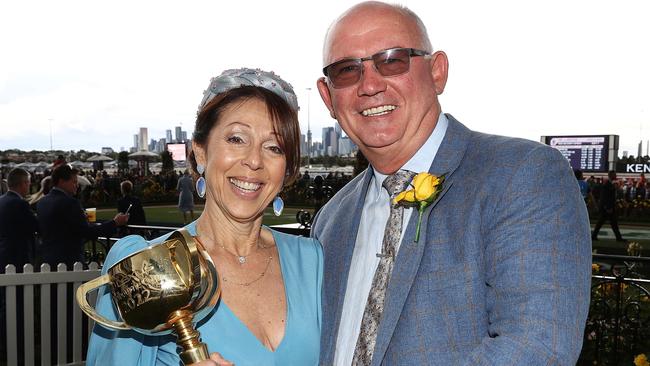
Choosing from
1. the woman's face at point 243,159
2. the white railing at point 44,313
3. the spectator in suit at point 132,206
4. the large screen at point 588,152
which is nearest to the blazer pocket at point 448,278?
the woman's face at point 243,159

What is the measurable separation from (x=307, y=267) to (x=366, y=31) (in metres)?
0.98

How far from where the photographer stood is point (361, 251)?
2148 mm

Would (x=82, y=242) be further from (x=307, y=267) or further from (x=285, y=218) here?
(x=285, y=218)

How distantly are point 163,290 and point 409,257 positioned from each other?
757mm

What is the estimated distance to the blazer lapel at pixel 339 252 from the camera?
212 cm

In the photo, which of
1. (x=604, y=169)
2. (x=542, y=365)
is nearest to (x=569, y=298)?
(x=542, y=365)

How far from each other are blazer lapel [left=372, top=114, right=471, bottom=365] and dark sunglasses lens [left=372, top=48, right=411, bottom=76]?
0.34 m

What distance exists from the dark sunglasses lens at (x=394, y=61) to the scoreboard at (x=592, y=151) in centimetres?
3112

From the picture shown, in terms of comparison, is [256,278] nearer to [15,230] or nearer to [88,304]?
[88,304]

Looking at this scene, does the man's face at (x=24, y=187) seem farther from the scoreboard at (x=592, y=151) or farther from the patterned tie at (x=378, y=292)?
the scoreboard at (x=592, y=151)

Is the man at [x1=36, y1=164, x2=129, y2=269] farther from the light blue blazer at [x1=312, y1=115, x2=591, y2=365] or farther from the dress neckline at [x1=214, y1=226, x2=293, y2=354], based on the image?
the light blue blazer at [x1=312, y1=115, x2=591, y2=365]

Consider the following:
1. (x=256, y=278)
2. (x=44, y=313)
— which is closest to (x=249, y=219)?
(x=256, y=278)

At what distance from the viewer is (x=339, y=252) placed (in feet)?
7.51

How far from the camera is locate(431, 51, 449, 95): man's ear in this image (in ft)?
7.36
